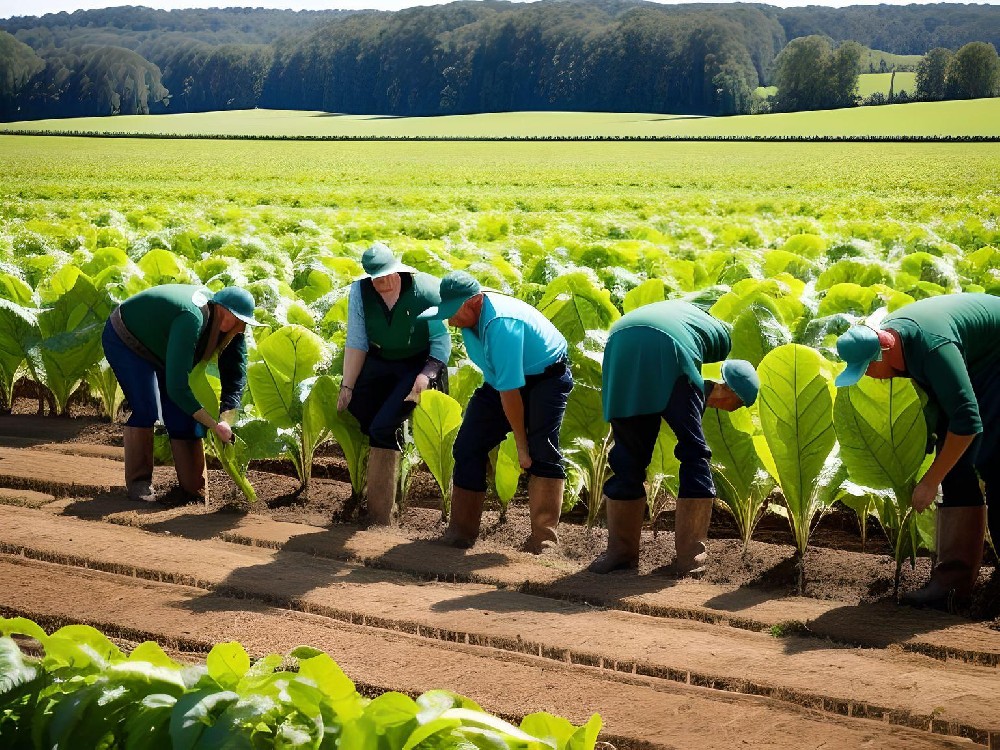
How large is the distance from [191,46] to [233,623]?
22.6m

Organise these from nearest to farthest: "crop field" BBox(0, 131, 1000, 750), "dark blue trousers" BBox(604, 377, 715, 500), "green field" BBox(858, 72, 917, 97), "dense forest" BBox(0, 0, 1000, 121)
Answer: "crop field" BBox(0, 131, 1000, 750)
"dark blue trousers" BBox(604, 377, 715, 500)
"dense forest" BBox(0, 0, 1000, 121)
"green field" BBox(858, 72, 917, 97)

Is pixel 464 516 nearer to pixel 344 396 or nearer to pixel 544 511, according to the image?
pixel 544 511

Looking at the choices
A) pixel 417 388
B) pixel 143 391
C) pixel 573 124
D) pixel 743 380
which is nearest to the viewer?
pixel 743 380

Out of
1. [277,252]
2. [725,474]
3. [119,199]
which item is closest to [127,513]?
[725,474]

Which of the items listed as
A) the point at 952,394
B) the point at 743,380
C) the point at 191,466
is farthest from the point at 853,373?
the point at 191,466

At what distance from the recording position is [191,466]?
4.78m

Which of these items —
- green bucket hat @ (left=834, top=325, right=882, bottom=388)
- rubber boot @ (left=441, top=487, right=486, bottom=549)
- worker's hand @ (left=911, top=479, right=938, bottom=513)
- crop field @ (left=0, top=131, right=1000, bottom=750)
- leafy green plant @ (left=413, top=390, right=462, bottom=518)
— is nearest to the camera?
crop field @ (left=0, top=131, right=1000, bottom=750)

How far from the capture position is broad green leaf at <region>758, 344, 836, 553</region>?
12.3ft

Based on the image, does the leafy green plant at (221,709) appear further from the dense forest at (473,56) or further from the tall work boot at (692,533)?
the dense forest at (473,56)

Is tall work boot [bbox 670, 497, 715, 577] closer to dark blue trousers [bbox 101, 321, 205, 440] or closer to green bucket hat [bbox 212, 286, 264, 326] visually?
green bucket hat [bbox 212, 286, 264, 326]

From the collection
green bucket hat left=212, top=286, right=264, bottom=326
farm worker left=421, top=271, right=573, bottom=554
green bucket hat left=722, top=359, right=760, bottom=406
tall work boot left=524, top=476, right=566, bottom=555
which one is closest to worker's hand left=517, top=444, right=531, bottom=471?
farm worker left=421, top=271, right=573, bottom=554

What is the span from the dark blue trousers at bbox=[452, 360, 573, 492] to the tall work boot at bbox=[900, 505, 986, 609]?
4.02 ft

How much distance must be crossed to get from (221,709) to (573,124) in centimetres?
5045

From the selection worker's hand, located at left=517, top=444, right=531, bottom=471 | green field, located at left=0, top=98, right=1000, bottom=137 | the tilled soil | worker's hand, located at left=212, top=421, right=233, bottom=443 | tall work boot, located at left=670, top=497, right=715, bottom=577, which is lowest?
the tilled soil
